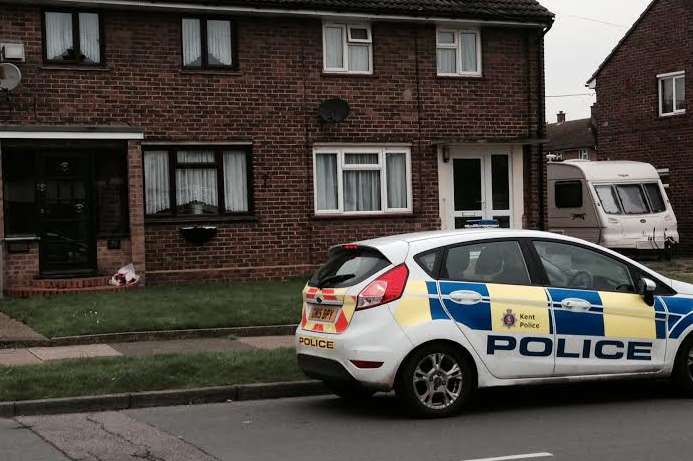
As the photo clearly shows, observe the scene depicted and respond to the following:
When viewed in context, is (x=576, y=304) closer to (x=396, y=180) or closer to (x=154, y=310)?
(x=154, y=310)

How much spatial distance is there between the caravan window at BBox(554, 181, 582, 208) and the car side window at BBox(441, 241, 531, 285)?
15744 mm

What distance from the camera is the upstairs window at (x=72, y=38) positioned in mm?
17734

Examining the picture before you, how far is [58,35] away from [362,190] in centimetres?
635

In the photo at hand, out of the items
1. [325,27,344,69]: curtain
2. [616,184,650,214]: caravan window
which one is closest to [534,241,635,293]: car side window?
[325,27,344,69]: curtain

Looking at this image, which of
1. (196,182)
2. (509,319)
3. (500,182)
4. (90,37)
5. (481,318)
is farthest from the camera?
(500,182)

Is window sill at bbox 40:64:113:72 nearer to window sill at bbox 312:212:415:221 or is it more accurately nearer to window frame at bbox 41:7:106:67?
window frame at bbox 41:7:106:67

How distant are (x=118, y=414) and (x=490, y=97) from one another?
13.7 meters

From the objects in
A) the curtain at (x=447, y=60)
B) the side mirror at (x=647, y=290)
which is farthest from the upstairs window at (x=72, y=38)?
the side mirror at (x=647, y=290)

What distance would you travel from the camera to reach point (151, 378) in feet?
31.8

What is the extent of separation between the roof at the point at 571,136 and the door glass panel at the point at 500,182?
115 ft

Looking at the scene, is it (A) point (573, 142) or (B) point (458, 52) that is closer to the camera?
(B) point (458, 52)

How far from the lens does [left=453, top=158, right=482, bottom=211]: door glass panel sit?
2080 cm

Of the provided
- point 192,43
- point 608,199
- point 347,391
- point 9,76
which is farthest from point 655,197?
point 347,391

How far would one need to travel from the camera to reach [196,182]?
739 inches
